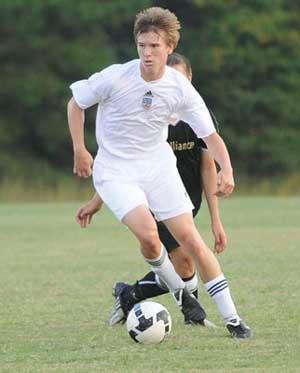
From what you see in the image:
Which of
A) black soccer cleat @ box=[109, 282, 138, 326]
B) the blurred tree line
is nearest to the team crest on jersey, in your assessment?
black soccer cleat @ box=[109, 282, 138, 326]

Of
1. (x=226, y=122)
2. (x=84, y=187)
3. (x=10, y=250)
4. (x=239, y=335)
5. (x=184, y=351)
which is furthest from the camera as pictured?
(x=226, y=122)

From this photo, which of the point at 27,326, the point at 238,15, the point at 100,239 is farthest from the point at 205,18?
the point at 27,326

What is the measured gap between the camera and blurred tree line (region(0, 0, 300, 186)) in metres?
34.6

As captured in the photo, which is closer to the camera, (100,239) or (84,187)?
(100,239)

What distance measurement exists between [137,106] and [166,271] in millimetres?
1059

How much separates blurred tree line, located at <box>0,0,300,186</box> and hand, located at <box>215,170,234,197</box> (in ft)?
88.9

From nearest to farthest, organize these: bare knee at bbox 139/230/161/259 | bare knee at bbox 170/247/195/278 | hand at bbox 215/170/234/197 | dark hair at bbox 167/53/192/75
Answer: hand at bbox 215/170/234/197, bare knee at bbox 139/230/161/259, dark hair at bbox 167/53/192/75, bare knee at bbox 170/247/195/278

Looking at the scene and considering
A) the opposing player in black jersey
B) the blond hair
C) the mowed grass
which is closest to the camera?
the mowed grass

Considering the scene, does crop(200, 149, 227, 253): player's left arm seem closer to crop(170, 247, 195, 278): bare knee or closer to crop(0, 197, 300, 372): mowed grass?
crop(170, 247, 195, 278): bare knee

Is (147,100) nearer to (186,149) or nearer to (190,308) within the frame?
(186,149)

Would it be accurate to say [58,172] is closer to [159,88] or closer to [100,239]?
[100,239]

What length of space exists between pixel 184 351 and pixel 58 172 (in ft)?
93.7

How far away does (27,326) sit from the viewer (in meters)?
7.87

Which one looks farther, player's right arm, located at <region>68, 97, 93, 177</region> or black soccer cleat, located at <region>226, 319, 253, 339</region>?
black soccer cleat, located at <region>226, 319, 253, 339</region>
